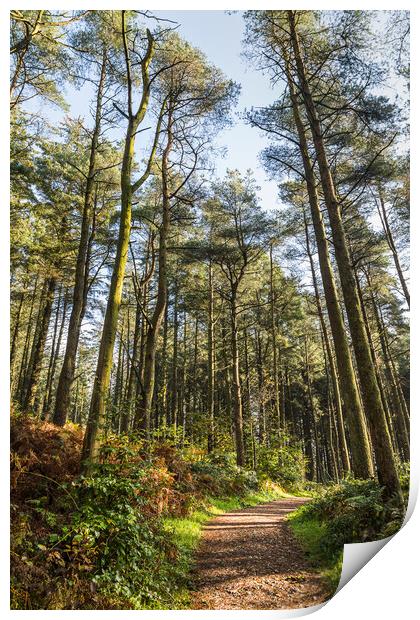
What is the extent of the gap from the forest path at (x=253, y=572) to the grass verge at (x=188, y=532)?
0.10 metres

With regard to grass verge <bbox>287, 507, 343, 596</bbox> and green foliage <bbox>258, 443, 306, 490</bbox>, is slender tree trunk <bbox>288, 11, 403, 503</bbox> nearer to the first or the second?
grass verge <bbox>287, 507, 343, 596</bbox>

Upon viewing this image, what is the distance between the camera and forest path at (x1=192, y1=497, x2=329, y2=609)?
315cm

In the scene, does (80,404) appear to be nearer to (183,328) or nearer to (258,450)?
(183,328)

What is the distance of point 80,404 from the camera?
107 feet

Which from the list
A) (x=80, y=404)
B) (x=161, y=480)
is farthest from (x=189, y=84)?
(x=80, y=404)

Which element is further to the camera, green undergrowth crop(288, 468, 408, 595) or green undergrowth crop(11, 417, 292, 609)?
green undergrowth crop(288, 468, 408, 595)

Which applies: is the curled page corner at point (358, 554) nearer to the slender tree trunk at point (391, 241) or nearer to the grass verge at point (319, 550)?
the grass verge at point (319, 550)

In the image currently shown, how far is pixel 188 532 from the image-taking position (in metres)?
5.52

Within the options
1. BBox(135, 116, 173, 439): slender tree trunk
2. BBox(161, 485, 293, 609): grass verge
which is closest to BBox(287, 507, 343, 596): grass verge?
BBox(161, 485, 293, 609): grass verge

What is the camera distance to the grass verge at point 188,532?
342cm

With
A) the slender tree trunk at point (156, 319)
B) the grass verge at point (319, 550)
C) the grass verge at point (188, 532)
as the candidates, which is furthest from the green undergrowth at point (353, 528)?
the slender tree trunk at point (156, 319)

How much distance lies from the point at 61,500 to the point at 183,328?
18.5 meters

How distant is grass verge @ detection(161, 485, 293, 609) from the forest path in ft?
0.33
